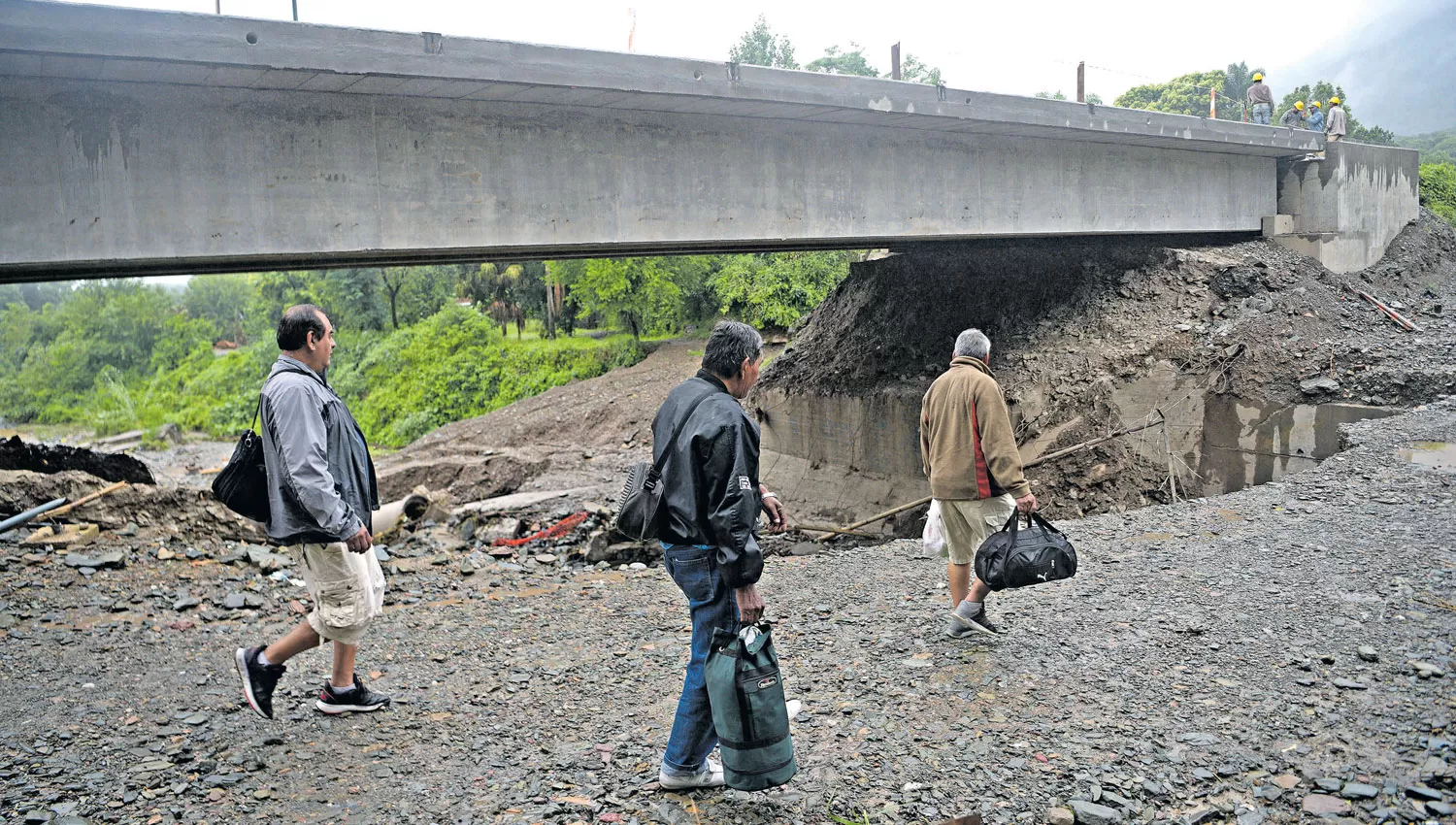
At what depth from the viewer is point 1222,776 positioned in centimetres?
381

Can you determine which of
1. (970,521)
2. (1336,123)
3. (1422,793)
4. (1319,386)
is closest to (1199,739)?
(1422,793)

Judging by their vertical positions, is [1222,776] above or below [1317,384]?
below

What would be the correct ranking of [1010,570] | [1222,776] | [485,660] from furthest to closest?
[485,660] → [1010,570] → [1222,776]

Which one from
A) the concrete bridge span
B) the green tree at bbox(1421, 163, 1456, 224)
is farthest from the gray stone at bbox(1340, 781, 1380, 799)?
the green tree at bbox(1421, 163, 1456, 224)

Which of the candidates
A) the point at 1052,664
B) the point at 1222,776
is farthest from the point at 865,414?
the point at 1222,776

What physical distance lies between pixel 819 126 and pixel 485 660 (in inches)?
277

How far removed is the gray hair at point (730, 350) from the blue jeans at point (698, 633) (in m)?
0.71

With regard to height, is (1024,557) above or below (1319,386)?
below

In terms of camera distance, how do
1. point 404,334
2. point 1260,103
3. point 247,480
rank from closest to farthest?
point 247,480, point 1260,103, point 404,334

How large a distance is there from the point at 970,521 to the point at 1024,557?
0.52 metres

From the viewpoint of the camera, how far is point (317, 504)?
4.15 metres

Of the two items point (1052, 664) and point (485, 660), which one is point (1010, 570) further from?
point (485, 660)

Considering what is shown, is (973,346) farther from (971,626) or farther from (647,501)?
(647,501)

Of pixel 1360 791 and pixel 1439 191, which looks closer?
pixel 1360 791
